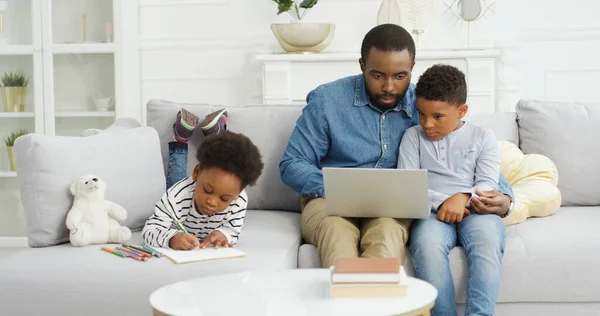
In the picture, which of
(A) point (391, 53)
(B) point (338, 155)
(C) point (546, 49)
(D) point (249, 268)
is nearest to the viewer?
(D) point (249, 268)

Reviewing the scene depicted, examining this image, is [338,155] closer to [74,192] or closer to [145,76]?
[74,192]

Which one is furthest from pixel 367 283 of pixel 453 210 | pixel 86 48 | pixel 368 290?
pixel 86 48

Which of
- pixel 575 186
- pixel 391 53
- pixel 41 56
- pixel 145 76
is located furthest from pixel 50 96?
pixel 575 186

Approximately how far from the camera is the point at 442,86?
251 cm

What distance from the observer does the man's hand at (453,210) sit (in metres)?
2.44

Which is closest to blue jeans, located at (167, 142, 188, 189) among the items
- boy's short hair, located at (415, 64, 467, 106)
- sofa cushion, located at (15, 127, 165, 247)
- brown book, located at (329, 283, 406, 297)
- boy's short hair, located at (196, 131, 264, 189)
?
sofa cushion, located at (15, 127, 165, 247)

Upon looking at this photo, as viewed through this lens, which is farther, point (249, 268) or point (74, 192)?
point (74, 192)

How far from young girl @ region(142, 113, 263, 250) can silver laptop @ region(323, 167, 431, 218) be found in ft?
0.77

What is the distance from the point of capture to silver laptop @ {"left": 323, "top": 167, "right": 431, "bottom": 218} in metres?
2.29

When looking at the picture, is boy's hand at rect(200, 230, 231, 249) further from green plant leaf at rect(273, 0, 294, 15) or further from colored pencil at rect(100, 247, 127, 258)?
green plant leaf at rect(273, 0, 294, 15)

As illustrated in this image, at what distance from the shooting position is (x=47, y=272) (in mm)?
2213

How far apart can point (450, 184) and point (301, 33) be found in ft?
6.76

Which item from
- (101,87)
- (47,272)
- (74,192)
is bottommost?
(47,272)

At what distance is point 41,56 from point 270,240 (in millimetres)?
2679
